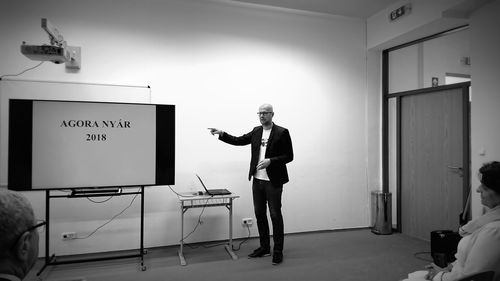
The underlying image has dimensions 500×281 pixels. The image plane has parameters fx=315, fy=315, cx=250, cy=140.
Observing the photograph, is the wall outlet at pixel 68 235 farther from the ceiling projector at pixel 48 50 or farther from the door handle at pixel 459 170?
the door handle at pixel 459 170

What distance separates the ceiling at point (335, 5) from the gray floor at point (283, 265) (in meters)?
3.10

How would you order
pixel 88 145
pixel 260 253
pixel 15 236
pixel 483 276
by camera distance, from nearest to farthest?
pixel 15 236, pixel 483 276, pixel 88 145, pixel 260 253

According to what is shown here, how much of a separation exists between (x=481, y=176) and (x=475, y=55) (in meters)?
2.28

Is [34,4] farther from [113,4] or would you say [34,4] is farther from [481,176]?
[481,176]

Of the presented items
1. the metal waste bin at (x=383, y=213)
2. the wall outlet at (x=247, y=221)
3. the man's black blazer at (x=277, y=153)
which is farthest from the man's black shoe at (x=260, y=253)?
the metal waste bin at (x=383, y=213)

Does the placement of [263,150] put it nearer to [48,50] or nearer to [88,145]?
[88,145]

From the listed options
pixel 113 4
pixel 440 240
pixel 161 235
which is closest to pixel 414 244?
pixel 440 240

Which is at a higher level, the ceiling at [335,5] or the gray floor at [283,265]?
the ceiling at [335,5]

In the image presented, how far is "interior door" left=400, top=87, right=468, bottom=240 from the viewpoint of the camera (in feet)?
12.2

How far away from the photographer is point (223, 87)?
405 cm

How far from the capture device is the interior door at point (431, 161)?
3732mm

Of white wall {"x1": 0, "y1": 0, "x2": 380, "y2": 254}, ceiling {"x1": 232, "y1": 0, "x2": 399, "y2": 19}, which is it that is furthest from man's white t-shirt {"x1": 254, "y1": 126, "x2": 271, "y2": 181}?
ceiling {"x1": 232, "y1": 0, "x2": 399, "y2": 19}

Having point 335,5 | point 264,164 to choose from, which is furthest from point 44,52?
point 335,5

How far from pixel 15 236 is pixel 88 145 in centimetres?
244
